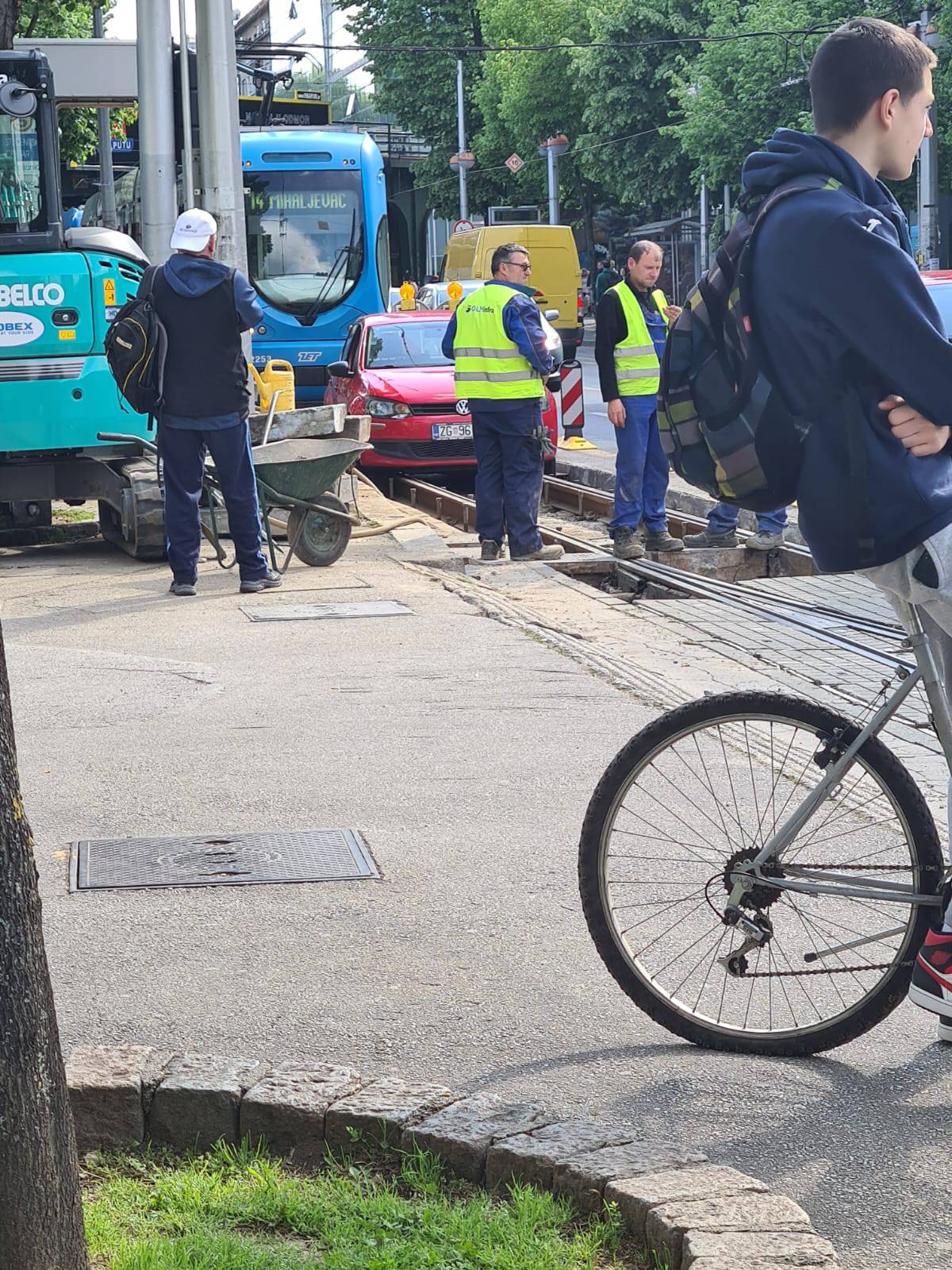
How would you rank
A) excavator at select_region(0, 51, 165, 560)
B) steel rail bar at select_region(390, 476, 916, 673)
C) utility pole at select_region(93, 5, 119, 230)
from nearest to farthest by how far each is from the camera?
1. steel rail bar at select_region(390, 476, 916, 673)
2. excavator at select_region(0, 51, 165, 560)
3. utility pole at select_region(93, 5, 119, 230)

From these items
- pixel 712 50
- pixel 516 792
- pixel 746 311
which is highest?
pixel 712 50

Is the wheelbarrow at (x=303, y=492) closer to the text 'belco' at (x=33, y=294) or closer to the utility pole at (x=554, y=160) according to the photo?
the text 'belco' at (x=33, y=294)

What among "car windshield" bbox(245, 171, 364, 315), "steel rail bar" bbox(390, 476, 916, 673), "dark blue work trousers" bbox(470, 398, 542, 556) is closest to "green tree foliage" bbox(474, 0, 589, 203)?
"car windshield" bbox(245, 171, 364, 315)

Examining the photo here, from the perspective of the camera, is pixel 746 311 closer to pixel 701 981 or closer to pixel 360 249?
pixel 701 981

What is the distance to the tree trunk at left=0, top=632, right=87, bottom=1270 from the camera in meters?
2.61

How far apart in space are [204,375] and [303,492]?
3.94 ft

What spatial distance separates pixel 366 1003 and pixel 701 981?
0.78m

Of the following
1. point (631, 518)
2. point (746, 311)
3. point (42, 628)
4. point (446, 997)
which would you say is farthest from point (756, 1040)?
point (631, 518)

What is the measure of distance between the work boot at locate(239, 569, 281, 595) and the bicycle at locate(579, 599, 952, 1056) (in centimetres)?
706

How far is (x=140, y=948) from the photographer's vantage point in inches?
180

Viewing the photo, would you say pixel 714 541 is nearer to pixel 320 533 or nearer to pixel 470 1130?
pixel 320 533

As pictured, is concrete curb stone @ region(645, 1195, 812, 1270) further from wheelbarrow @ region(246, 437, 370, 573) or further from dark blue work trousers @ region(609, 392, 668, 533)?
dark blue work trousers @ region(609, 392, 668, 533)

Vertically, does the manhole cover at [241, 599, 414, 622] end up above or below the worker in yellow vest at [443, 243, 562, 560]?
below

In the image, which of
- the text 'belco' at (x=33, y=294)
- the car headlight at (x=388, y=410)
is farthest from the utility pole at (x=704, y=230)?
the text 'belco' at (x=33, y=294)
